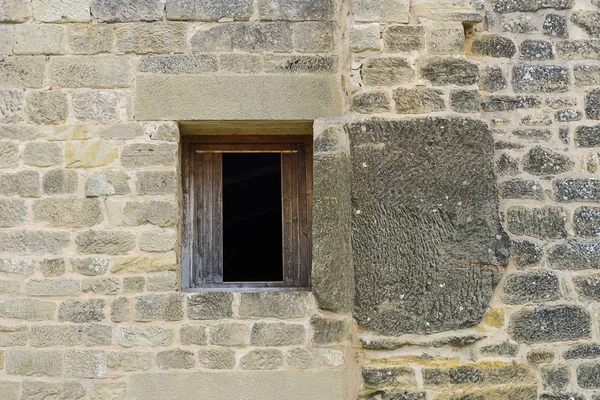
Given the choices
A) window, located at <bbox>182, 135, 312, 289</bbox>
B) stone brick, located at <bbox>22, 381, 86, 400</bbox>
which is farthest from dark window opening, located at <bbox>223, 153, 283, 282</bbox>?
stone brick, located at <bbox>22, 381, 86, 400</bbox>

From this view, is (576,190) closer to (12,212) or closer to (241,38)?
(241,38)

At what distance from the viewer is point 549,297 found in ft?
11.3

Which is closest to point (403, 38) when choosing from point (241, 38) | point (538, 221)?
point (241, 38)

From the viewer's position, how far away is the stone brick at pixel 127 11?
365cm

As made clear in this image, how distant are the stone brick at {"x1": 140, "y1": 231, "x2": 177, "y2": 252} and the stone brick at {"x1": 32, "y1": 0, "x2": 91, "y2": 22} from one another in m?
1.22

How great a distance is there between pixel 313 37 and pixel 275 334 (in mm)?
1614

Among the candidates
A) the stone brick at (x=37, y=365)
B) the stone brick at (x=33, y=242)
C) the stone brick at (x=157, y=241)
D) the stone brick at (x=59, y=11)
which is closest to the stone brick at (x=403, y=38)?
the stone brick at (x=157, y=241)

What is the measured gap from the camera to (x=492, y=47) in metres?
→ 3.62

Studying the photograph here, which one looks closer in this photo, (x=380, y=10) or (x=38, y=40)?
(x=380, y=10)

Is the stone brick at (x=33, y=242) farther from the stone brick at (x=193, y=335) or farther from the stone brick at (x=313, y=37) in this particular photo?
the stone brick at (x=313, y=37)

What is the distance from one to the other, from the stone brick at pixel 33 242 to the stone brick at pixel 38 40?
3.22ft

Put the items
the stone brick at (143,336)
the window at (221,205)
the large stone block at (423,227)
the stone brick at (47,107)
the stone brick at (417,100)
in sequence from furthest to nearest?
the window at (221,205), the stone brick at (47,107), the stone brick at (143,336), the stone brick at (417,100), the large stone block at (423,227)

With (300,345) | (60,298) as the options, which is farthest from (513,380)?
(60,298)

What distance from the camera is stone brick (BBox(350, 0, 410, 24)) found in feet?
11.1
